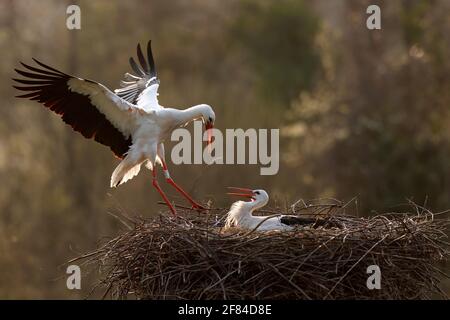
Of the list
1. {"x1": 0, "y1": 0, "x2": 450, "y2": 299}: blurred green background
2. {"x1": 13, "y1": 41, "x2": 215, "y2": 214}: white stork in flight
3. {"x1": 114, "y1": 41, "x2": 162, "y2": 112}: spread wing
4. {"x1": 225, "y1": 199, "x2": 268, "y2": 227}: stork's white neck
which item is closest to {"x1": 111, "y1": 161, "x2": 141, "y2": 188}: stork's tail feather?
{"x1": 13, "y1": 41, "x2": 215, "y2": 214}: white stork in flight

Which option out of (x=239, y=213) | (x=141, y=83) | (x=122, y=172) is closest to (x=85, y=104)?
(x=122, y=172)

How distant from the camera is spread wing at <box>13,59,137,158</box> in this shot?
30.7 feet

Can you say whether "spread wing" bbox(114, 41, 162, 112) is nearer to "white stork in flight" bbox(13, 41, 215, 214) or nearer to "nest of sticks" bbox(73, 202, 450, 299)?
"white stork in flight" bbox(13, 41, 215, 214)

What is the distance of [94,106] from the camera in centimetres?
977

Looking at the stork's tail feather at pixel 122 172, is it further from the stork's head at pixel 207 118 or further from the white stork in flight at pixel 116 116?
the stork's head at pixel 207 118

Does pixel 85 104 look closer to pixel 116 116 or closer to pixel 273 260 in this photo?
pixel 116 116

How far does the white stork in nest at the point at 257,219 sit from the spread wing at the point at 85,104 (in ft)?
5.01

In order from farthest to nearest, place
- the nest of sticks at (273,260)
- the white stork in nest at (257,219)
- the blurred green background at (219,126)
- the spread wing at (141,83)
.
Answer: the blurred green background at (219,126)
the spread wing at (141,83)
the white stork in nest at (257,219)
the nest of sticks at (273,260)

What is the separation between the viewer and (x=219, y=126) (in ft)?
74.9

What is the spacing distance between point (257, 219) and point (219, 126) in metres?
13.8

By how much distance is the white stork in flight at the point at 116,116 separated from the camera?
9422 millimetres

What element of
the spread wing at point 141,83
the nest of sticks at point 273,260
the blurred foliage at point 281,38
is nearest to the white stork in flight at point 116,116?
the spread wing at point 141,83
